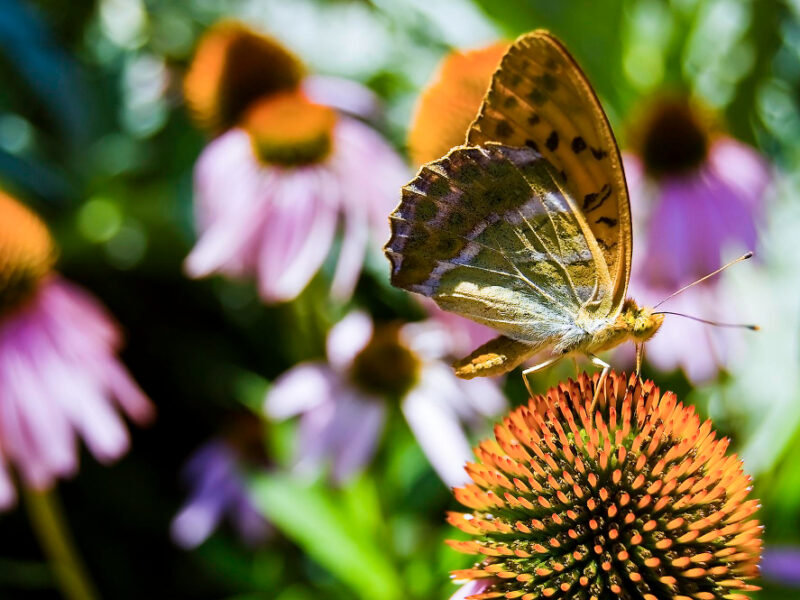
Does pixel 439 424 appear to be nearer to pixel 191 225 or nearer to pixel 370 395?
pixel 370 395

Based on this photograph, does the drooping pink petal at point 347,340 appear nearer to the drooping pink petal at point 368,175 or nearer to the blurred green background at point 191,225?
the blurred green background at point 191,225

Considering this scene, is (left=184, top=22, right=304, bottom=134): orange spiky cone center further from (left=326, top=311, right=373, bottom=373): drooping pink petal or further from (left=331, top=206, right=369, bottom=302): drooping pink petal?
(left=326, top=311, right=373, bottom=373): drooping pink petal

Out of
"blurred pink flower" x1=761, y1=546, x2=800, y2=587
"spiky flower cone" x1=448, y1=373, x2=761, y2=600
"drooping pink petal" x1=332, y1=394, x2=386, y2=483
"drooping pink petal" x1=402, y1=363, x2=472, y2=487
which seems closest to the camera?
"spiky flower cone" x1=448, y1=373, x2=761, y2=600

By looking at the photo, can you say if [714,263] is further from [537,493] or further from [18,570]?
[18,570]

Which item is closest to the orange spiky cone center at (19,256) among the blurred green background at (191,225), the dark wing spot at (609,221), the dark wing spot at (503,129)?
the blurred green background at (191,225)

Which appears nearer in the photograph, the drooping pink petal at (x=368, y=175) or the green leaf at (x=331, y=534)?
the green leaf at (x=331, y=534)

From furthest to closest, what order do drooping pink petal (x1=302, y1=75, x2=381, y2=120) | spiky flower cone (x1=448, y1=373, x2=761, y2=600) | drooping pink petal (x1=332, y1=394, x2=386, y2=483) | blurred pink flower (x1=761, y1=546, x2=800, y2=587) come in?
drooping pink petal (x1=302, y1=75, x2=381, y2=120), drooping pink petal (x1=332, y1=394, x2=386, y2=483), blurred pink flower (x1=761, y1=546, x2=800, y2=587), spiky flower cone (x1=448, y1=373, x2=761, y2=600)

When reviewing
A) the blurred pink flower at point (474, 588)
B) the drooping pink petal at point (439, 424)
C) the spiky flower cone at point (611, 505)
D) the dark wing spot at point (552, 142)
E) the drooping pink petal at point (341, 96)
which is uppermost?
the drooping pink petal at point (341, 96)

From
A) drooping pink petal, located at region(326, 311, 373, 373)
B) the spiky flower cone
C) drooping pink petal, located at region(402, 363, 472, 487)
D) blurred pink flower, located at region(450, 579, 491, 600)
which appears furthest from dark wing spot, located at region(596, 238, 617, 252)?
drooping pink petal, located at region(326, 311, 373, 373)
